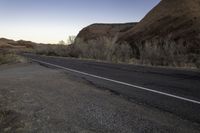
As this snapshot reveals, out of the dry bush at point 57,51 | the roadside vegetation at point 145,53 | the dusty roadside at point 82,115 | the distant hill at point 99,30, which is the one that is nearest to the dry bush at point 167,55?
the roadside vegetation at point 145,53

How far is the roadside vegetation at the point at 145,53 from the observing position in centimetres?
2338

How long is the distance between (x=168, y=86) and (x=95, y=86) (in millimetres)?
2620

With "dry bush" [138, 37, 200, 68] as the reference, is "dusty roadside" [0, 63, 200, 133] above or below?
below

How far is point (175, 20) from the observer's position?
48.9 m

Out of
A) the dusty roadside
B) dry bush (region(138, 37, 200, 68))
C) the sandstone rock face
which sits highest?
the sandstone rock face

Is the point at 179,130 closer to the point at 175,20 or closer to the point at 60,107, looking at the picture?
the point at 60,107

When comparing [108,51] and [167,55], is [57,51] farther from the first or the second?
[167,55]

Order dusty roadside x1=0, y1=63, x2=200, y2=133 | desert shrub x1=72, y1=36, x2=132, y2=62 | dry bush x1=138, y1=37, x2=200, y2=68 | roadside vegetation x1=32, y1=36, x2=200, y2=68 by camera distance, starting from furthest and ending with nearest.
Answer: desert shrub x1=72, y1=36, x2=132, y2=62, roadside vegetation x1=32, y1=36, x2=200, y2=68, dry bush x1=138, y1=37, x2=200, y2=68, dusty roadside x1=0, y1=63, x2=200, y2=133

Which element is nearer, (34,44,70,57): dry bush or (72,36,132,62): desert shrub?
(72,36,132,62): desert shrub

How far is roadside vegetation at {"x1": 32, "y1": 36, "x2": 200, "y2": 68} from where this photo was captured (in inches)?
920

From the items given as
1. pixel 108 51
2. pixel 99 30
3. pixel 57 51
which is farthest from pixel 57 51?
pixel 99 30

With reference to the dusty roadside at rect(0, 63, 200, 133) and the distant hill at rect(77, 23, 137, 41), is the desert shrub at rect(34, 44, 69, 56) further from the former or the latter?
the dusty roadside at rect(0, 63, 200, 133)

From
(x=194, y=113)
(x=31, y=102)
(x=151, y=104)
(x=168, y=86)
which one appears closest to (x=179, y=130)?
(x=194, y=113)

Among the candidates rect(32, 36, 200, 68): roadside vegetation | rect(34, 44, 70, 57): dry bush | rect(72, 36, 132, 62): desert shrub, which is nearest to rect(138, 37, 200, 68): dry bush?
rect(32, 36, 200, 68): roadside vegetation
